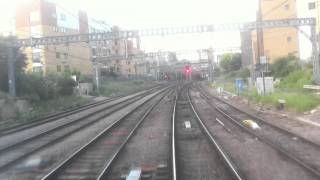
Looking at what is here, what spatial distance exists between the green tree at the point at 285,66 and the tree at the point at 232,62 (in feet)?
177

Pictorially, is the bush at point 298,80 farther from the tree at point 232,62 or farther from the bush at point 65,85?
the tree at point 232,62

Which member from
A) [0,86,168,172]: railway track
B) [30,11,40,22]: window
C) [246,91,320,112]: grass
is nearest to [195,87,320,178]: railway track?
[246,91,320,112]: grass

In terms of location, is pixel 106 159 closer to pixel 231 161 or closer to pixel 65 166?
pixel 65 166

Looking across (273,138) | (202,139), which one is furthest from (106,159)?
(273,138)

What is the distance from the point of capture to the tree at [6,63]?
38500 mm

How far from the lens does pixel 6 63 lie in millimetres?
39000

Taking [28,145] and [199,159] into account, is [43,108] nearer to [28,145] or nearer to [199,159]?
[28,145]

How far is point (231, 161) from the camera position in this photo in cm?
1252

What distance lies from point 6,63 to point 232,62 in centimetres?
8223

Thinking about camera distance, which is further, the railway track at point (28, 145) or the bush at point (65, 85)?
the bush at point (65, 85)

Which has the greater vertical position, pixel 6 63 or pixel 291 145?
Answer: pixel 6 63

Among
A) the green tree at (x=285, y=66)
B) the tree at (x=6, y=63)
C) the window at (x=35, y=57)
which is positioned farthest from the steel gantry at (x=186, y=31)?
the window at (x=35, y=57)

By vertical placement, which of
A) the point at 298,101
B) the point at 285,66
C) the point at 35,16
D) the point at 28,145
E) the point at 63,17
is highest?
the point at 63,17

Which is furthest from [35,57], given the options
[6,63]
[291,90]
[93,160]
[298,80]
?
[93,160]
